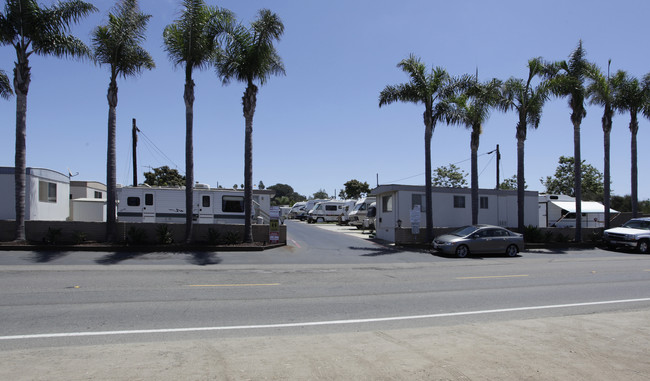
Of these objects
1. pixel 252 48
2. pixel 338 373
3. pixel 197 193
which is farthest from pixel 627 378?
pixel 197 193

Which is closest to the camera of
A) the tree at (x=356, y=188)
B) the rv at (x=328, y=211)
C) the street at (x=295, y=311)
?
the street at (x=295, y=311)

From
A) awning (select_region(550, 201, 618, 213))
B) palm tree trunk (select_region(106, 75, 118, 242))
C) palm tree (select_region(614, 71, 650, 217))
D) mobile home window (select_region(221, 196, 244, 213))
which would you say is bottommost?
awning (select_region(550, 201, 618, 213))

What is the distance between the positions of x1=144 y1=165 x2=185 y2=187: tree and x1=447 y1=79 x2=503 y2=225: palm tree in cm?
3736

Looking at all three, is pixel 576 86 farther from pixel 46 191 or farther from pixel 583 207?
pixel 46 191

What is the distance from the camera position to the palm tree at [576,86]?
24484 mm

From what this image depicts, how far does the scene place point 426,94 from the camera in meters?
22.5

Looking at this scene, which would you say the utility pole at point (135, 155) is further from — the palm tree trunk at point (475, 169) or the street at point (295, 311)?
the palm tree trunk at point (475, 169)

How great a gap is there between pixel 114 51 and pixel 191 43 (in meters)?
3.26

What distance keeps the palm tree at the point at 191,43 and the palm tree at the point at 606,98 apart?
21341mm

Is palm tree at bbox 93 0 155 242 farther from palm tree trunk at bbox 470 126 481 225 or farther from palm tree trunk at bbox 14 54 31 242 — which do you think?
palm tree trunk at bbox 470 126 481 225

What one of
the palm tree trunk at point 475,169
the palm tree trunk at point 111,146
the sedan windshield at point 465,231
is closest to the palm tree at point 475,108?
the palm tree trunk at point 475,169

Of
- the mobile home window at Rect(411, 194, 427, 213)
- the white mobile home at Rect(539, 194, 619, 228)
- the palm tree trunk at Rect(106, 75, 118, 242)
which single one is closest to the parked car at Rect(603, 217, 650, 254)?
the white mobile home at Rect(539, 194, 619, 228)

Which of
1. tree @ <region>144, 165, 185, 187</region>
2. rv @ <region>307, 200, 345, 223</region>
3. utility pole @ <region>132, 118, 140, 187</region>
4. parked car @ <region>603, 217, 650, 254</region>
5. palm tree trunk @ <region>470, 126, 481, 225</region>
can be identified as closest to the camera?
parked car @ <region>603, 217, 650, 254</region>

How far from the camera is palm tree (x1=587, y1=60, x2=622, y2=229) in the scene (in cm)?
2598
